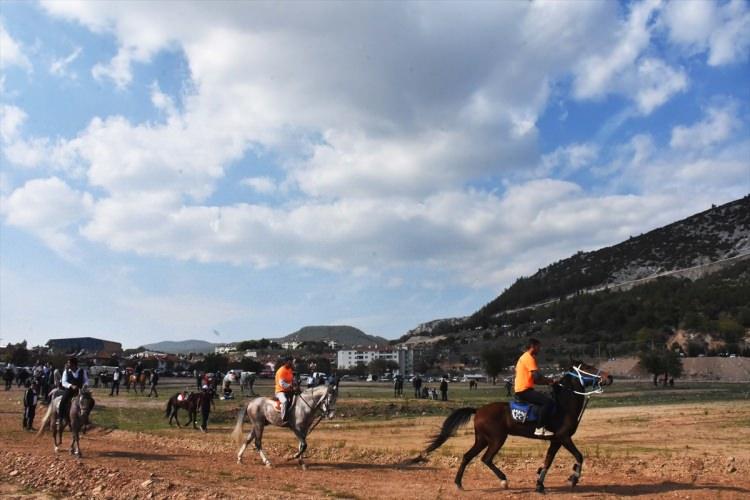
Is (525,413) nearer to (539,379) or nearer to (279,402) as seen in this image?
(539,379)

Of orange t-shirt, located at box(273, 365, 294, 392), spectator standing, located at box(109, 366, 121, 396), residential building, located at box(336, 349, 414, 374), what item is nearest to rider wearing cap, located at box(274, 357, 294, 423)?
orange t-shirt, located at box(273, 365, 294, 392)

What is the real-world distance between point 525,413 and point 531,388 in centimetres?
46

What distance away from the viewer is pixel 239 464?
15.3 metres

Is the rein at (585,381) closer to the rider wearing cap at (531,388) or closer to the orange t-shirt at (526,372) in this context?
the rider wearing cap at (531,388)

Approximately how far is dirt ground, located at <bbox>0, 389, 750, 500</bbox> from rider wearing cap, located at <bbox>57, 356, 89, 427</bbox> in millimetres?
1133

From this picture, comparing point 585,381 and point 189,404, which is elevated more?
point 585,381

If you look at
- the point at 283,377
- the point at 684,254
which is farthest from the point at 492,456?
the point at 684,254

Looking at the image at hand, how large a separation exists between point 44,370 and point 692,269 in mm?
158568

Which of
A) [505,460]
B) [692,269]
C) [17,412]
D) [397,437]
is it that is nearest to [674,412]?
[397,437]

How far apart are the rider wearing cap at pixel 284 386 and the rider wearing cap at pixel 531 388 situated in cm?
593

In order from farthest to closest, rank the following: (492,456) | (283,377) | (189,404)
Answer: (189,404), (283,377), (492,456)

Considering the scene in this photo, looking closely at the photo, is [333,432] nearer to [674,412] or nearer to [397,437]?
[397,437]

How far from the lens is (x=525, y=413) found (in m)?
11.6

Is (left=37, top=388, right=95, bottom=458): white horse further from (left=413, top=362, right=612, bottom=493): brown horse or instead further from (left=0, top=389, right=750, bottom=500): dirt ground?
(left=413, top=362, right=612, bottom=493): brown horse
